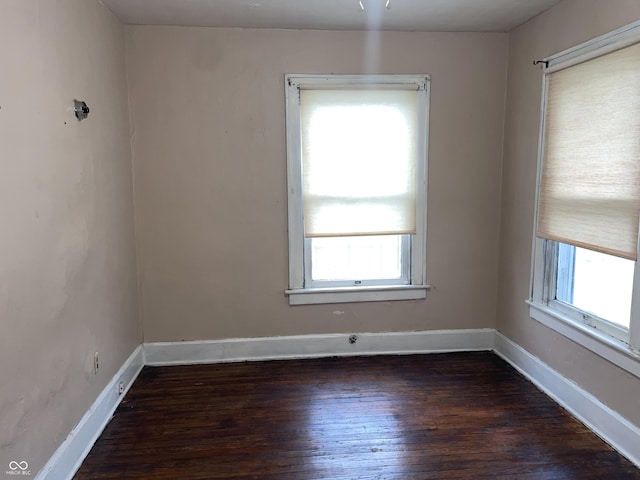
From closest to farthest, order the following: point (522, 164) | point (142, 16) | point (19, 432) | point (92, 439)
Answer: point (19, 432), point (92, 439), point (142, 16), point (522, 164)

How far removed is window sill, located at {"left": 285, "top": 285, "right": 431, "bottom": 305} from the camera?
3316mm

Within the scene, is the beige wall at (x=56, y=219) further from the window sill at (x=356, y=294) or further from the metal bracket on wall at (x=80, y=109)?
the window sill at (x=356, y=294)

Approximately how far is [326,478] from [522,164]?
2362 mm

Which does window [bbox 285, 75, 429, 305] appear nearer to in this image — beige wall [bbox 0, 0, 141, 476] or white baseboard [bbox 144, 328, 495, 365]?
white baseboard [bbox 144, 328, 495, 365]

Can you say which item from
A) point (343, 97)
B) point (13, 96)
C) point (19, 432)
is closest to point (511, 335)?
point (343, 97)

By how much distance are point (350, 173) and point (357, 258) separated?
66 centimetres

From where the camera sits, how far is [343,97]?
3113 millimetres

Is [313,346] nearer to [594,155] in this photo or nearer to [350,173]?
[350,173]

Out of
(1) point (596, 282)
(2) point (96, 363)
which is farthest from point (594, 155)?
(2) point (96, 363)

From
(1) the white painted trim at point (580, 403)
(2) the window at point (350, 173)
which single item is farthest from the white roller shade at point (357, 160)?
(1) the white painted trim at point (580, 403)

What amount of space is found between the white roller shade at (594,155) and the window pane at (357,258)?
1.08 meters

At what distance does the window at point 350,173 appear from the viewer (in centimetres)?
312

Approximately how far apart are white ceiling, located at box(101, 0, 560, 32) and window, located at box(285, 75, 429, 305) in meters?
0.36

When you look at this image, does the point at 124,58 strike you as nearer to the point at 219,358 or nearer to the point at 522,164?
the point at 219,358
